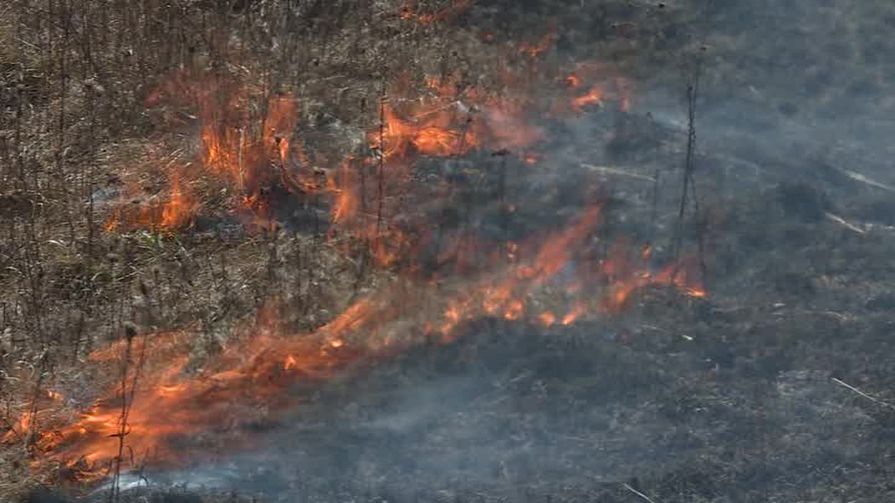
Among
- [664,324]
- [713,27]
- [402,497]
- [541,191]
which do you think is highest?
[713,27]

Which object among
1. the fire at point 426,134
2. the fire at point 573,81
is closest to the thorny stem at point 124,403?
the fire at point 426,134

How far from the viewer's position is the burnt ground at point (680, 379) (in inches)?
173

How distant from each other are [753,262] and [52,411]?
11.6ft

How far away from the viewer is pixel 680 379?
4.83 metres

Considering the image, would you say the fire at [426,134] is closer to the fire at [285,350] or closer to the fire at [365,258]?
the fire at [365,258]

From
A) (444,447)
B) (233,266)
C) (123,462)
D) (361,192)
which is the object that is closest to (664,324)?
(444,447)

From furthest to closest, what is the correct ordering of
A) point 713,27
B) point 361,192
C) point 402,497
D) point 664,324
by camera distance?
point 713,27 < point 361,192 < point 664,324 < point 402,497

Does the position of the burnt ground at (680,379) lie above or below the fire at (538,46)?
below

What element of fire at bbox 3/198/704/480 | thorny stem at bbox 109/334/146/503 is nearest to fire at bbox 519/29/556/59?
fire at bbox 3/198/704/480

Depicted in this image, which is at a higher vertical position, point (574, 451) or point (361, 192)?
point (361, 192)

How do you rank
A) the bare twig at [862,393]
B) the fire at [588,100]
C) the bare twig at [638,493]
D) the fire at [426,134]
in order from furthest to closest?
the fire at [588,100] < the fire at [426,134] < the bare twig at [862,393] < the bare twig at [638,493]

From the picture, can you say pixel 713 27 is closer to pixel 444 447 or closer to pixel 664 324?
pixel 664 324

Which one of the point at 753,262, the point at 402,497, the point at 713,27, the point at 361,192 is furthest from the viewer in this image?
the point at 713,27

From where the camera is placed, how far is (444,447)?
4.50 metres
